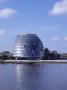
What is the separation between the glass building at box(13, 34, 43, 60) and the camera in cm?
12281

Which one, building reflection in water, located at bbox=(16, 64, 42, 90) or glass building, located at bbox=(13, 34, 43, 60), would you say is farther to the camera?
glass building, located at bbox=(13, 34, 43, 60)

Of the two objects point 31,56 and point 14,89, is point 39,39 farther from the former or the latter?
point 14,89

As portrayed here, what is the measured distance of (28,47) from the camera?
124 meters

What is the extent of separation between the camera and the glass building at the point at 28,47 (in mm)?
122812

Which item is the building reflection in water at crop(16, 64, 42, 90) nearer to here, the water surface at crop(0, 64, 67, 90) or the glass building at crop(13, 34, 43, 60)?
the water surface at crop(0, 64, 67, 90)

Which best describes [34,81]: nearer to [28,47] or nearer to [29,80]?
[29,80]

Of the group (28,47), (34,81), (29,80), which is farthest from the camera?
(28,47)

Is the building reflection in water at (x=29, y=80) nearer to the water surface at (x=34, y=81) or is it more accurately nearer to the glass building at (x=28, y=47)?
the water surface at (x=34, y=81)

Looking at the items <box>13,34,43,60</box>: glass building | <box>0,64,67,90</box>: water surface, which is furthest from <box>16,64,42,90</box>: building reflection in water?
<box>13,34,43,60</box>: glass building

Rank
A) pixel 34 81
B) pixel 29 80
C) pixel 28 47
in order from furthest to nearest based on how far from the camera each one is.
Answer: pixel 28 47 < pixel 29 80 < pixel 34 81

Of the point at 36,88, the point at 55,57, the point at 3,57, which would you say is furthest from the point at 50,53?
the point at 36,88

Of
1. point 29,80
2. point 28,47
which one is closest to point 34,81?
point 29,80

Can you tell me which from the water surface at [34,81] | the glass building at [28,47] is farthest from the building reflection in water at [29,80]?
the glass building at [28,47]

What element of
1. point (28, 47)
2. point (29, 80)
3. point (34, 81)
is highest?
point (28, 47)
